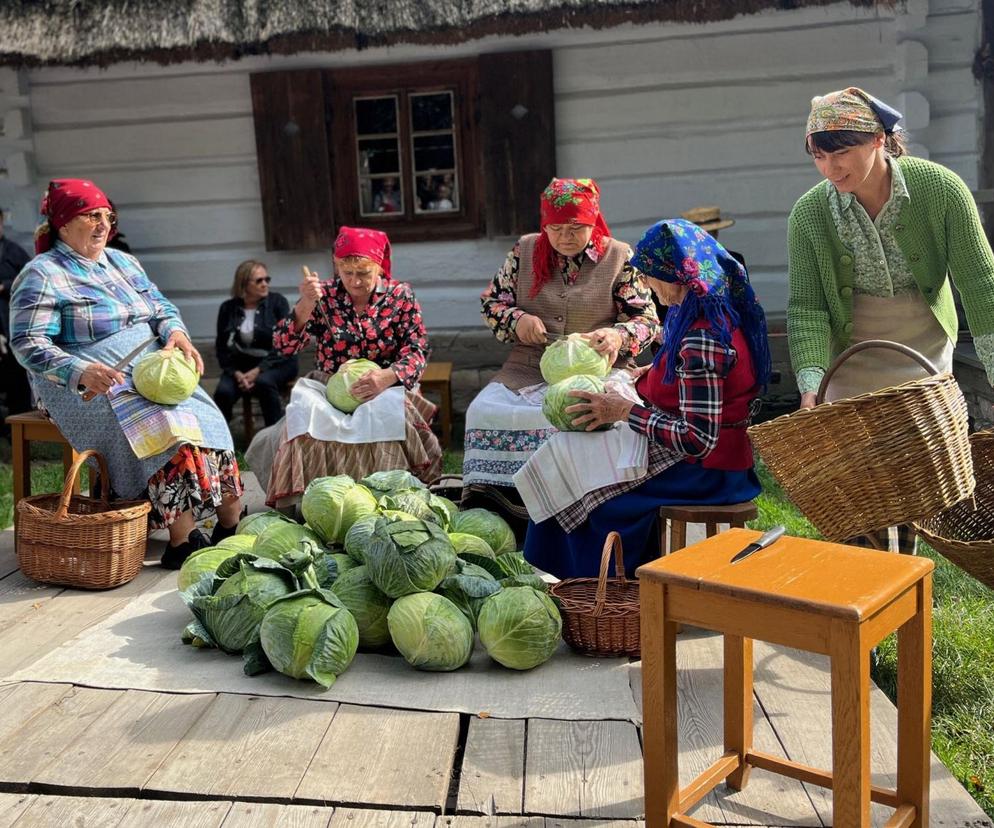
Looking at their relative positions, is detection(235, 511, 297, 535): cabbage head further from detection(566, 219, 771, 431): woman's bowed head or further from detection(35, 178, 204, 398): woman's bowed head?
detection(566, 219, 771, 431): woman's bowed head

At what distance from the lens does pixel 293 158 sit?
24.0 feet

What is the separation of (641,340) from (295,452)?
1.70m

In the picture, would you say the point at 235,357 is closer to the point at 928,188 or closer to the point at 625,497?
the point at 625,497

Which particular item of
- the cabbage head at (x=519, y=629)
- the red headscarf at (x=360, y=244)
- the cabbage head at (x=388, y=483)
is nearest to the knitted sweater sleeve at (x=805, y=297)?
the cabbage head at (x=519, y=629)

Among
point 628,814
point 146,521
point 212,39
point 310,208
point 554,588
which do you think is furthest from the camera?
point 310,208

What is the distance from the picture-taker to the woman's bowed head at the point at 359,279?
16.4 feet

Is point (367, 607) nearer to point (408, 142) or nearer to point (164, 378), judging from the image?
point (164, 378)

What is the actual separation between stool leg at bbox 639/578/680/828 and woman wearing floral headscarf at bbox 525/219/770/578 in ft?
4.08

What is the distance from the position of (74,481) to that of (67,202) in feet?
3.92

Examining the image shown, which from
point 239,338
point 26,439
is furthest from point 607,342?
point 239,338

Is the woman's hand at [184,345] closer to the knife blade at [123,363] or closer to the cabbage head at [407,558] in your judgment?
the knife blade at [123,363]

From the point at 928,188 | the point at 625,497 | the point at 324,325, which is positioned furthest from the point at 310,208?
the point at 928,188

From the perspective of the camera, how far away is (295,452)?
4.93m

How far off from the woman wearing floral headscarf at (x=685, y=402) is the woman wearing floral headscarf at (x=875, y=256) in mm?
190
